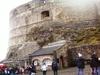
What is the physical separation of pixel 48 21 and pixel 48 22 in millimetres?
217

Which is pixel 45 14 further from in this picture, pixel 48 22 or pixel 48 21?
pixel 48 22

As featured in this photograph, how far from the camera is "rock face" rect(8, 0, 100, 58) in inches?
1796

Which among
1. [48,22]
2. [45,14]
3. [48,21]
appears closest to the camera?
[48,22]

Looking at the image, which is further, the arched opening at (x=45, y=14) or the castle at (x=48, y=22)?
the arched opening at (x=45, y=14)

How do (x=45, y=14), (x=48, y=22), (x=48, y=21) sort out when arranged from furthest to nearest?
1. (x=45, y=14)
2. (x=48, y=21)
3. (x=48, y=22)

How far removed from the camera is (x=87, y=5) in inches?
1844

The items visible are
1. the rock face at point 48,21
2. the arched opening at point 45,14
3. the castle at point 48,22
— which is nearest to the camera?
the castle at point 48,22

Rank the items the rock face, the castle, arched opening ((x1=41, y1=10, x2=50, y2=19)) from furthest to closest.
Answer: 1. arched opening ((x1=41, y1=10, x2=50, y2=19))
2. the rock face
3. the castle

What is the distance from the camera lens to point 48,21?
159 feet

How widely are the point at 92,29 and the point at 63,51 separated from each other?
8.14 metres

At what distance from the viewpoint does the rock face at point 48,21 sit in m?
45.6

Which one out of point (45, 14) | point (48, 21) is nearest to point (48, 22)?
point (48, 21)

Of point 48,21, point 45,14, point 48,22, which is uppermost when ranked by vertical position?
point 45,14

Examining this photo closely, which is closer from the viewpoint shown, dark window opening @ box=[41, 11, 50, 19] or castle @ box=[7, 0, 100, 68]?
castle @ box=[7, 0, 100, 68]
